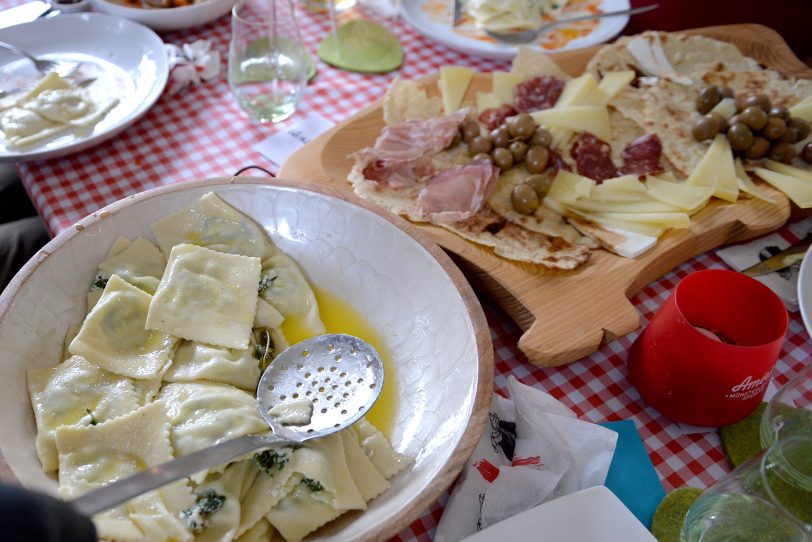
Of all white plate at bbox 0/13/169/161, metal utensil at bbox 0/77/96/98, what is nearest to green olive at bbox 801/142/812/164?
white plate at bbox 0/13/169/161

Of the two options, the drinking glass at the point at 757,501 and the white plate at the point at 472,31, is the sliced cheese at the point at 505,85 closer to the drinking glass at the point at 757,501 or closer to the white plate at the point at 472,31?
the white plate at the point at 472,31

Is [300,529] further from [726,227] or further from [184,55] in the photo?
[184,55]

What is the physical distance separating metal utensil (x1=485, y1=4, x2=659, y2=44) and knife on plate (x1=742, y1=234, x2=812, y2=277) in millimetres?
1104

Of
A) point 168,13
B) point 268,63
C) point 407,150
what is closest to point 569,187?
point 407,150

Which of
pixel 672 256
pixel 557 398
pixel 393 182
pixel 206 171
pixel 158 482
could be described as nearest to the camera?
pixel 158 482

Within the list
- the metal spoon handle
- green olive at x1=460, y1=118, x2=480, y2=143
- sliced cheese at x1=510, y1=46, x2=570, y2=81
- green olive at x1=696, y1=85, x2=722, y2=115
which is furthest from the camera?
sliced cheese at x1=510, y1=46, x2=570, y2=81

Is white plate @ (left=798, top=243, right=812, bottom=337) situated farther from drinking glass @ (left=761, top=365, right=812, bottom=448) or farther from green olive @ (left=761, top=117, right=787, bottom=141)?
green olive @ (left=761, top=117, right=787, bottom=141)

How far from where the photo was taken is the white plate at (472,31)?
2.27m

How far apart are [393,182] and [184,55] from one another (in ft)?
3.08

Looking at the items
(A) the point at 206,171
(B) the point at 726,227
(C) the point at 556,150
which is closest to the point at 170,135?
(A) the point at 206,171

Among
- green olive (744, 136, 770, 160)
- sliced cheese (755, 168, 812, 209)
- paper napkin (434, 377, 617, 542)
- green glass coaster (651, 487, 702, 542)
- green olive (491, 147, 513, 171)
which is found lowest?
green glass coaster (651, 487, 702, 542)

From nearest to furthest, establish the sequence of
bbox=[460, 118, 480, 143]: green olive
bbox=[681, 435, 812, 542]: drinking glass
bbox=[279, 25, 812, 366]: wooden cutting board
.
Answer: bbox=[681, 435, 812, 542]: drinking glass, bbox=[279, 25, 812, 366]: wooden cutting board, bbox=[460, 118, 480, 143]: green olive

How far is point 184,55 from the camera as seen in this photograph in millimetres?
2164

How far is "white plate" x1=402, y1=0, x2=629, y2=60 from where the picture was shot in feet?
7.45
